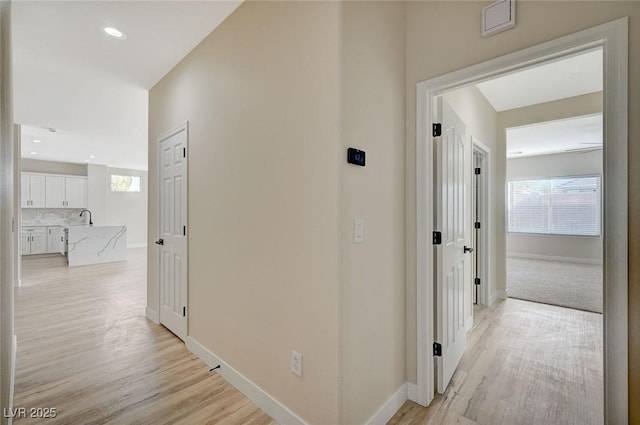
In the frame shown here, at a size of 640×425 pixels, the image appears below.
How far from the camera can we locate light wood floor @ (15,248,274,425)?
1.88 meters

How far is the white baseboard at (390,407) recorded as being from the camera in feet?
5.65

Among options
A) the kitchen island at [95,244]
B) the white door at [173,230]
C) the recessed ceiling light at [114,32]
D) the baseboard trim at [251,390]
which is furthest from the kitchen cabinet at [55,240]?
the baseboard trim at [251,390]

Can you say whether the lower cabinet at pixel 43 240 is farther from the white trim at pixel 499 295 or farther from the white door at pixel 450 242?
the white trim at pixel 499 295

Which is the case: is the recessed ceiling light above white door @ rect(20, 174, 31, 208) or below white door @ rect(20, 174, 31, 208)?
above

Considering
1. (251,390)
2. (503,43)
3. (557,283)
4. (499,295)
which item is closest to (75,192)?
(251,390)

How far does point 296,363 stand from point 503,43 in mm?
2215

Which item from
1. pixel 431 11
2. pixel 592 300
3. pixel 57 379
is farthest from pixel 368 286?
pixel 592 300

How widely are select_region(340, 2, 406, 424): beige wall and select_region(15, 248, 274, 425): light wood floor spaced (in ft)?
2.58

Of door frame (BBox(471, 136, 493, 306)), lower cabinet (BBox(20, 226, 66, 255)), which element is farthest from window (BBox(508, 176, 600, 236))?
lower cabinet (BBox(20, 226, 66, 255))

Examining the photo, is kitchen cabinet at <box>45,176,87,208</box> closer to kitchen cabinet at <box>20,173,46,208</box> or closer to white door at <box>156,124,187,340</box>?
kitchen cabinet at <box>20,173,46,208</box>

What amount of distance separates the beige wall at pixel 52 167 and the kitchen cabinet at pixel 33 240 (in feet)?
5.64

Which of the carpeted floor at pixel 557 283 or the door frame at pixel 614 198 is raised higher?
the door frame at pixel 614 198

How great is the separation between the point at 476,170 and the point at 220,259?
3.62m

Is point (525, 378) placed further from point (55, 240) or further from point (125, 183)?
point (125, 183)
